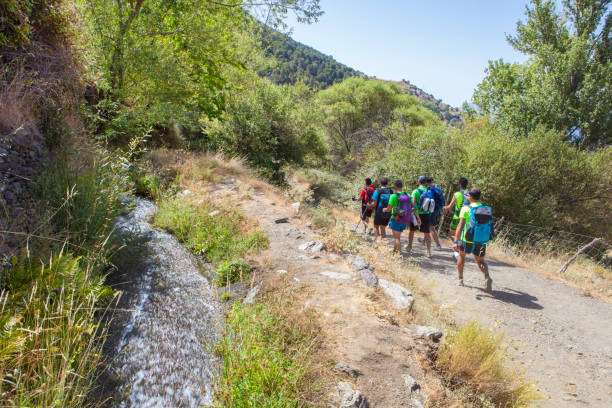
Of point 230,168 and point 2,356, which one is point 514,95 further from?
point 2,356

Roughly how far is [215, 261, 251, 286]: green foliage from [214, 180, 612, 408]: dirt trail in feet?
1.42

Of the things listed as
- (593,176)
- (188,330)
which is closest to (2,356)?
(188,330)

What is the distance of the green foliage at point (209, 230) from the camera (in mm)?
5762

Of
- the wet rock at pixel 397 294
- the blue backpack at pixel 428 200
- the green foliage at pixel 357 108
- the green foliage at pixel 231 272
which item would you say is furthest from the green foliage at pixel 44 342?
the green foliage at pixel 357 108

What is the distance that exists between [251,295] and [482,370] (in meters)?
2.89

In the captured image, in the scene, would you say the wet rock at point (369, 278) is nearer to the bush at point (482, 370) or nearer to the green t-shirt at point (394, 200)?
the bush at point (482, 370)

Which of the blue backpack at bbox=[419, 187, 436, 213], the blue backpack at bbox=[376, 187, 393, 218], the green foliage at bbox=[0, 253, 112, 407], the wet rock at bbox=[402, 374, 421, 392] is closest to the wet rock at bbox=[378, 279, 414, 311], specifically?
the wet rock at bbox=[402, 374, 421, 392]

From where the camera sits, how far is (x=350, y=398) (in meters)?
2.65

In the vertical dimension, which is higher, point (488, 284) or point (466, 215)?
point (466, 215)

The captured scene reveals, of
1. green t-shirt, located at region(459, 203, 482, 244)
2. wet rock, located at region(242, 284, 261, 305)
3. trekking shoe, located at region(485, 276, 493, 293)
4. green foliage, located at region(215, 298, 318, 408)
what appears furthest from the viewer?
trekking shoe, located at region(485, 276, 493, 293)

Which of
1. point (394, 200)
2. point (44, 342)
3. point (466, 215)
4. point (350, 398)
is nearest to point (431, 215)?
point (394, 200)

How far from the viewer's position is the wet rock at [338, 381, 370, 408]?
8.53ft

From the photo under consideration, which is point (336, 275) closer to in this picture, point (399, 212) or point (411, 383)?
point (411, 383)

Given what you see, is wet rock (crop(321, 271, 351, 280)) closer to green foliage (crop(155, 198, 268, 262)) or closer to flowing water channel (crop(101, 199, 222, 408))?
green foliage (crop(155, 198, 268, 262))
